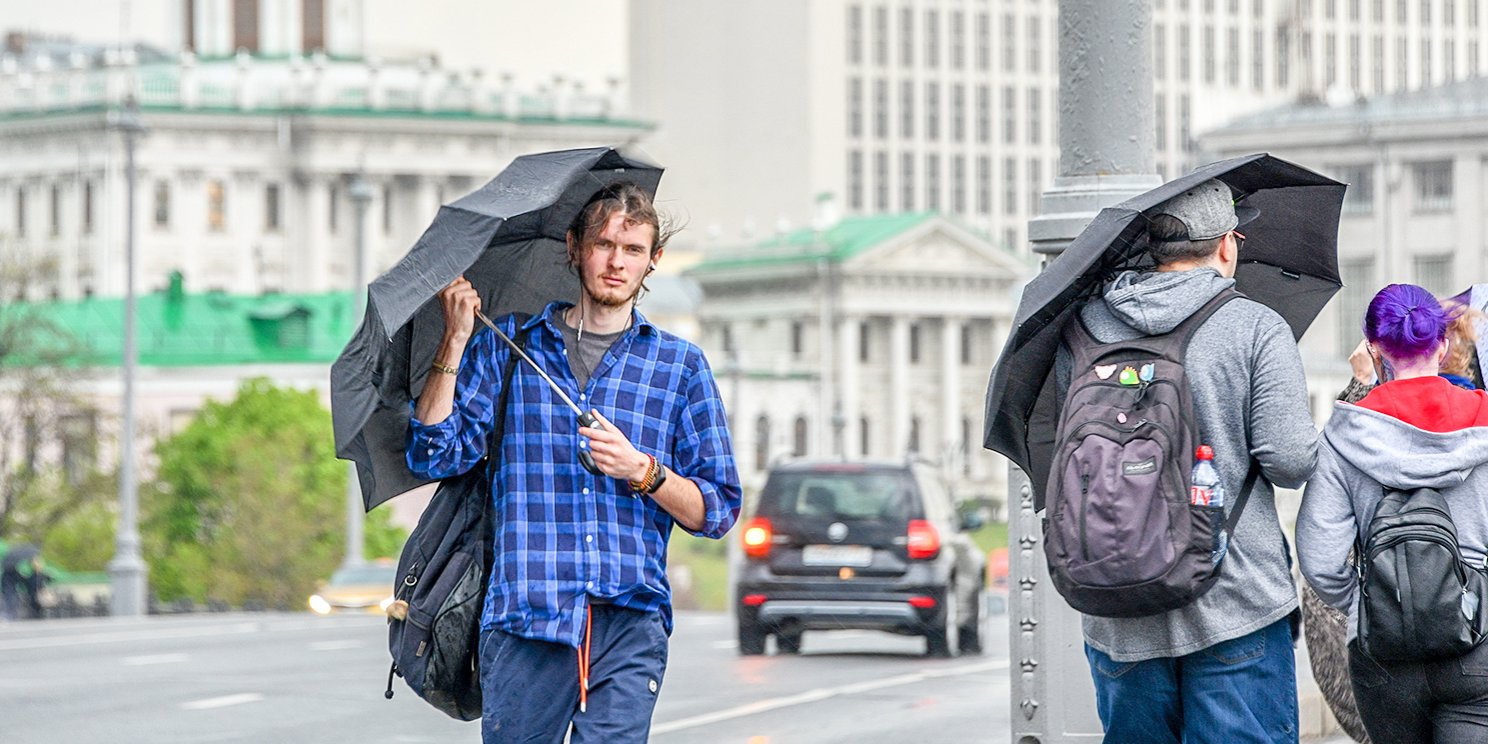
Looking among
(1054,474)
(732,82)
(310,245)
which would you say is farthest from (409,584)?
(732,82)

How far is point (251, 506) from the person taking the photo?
66875 millimetres

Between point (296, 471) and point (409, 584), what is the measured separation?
63.5m

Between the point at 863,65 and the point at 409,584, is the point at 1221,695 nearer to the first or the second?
the point at 409,584

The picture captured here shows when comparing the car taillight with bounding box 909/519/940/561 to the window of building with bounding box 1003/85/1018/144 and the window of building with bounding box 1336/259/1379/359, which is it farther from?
the window of building with bounding box 1003/85/1018/144

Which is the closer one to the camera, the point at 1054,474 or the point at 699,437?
the point at 1054,474

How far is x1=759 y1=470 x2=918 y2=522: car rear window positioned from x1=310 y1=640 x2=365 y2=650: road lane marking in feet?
11.1

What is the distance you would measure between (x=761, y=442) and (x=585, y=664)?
118 m

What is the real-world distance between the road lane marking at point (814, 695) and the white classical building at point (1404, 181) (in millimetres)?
104641

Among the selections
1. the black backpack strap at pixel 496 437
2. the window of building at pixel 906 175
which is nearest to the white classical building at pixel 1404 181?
the window of building at pixel 906 175

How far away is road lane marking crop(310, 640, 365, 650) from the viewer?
2173cm

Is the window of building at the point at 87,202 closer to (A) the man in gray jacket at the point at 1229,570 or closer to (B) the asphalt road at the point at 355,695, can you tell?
(B) the asphalt road at the point at 355,695

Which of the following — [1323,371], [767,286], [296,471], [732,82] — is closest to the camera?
[296,471]

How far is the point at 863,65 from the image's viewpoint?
6270 inches

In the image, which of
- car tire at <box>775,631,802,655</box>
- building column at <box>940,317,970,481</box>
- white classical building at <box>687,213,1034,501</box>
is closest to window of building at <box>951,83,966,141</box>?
white classical building at <box>687,213,1034,501</box>
